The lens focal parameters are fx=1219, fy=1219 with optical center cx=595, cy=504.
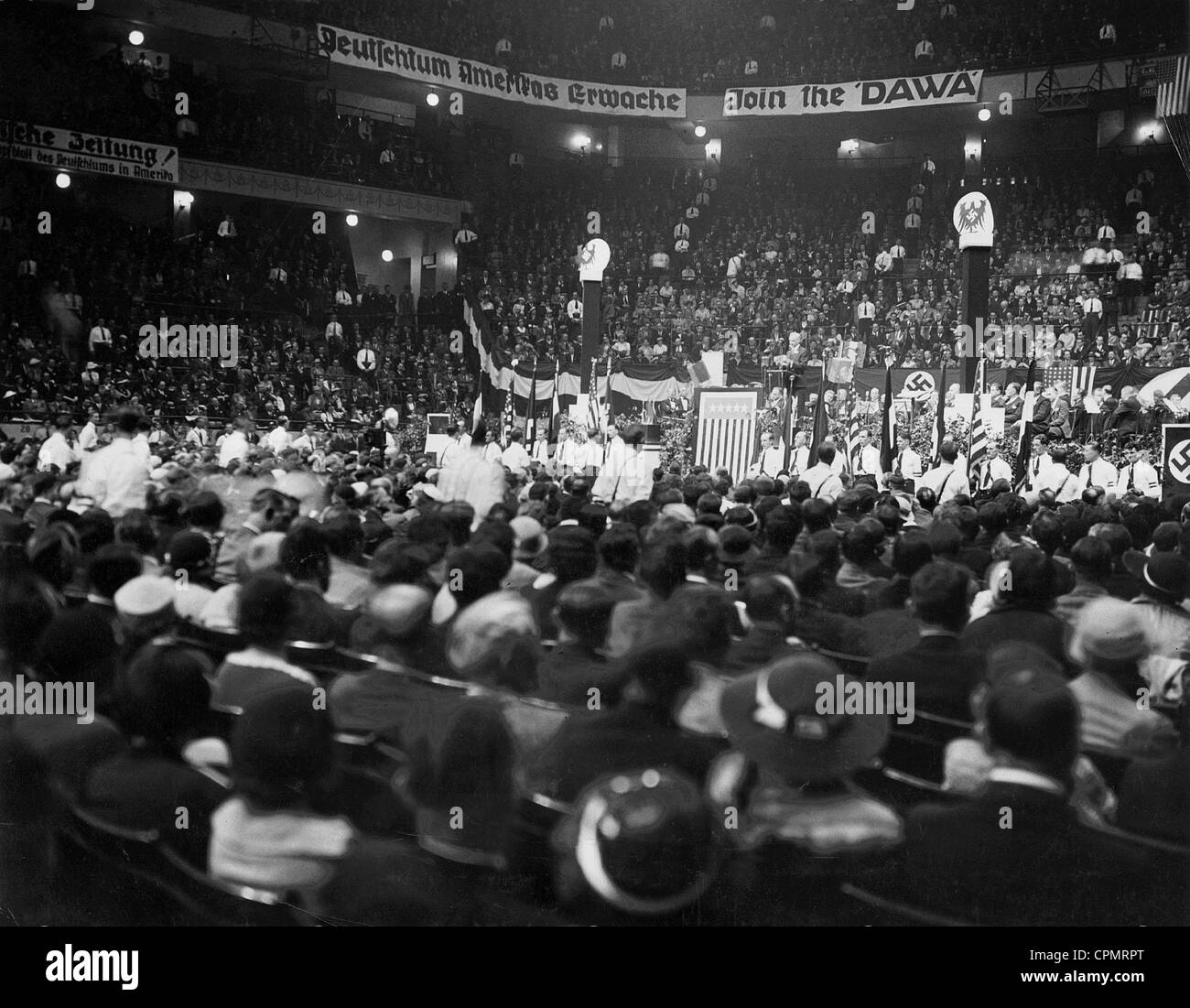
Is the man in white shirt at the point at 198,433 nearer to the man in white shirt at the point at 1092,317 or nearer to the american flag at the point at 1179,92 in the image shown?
the american flag at the point at 1179,92

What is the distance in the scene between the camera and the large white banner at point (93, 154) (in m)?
19.3

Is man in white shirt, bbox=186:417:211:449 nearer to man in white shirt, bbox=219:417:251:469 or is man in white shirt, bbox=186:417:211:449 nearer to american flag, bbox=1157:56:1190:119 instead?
man in white shirt, bbox=219:417:251:469

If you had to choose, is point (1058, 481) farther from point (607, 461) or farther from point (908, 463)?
point (607, 461)

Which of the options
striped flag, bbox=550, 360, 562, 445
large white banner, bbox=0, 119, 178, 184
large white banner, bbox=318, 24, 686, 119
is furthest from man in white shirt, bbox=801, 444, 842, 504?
large white banner, bbox=318, 24, 686, 119

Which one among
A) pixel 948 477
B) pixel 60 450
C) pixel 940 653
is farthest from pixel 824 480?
pixel 60 450

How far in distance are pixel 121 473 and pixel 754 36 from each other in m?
22.3

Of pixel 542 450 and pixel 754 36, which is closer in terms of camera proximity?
pixel 542 450

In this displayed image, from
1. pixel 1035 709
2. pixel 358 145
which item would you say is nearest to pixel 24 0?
Result: pixel 358 145

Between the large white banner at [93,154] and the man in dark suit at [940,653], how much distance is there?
58.2 ft

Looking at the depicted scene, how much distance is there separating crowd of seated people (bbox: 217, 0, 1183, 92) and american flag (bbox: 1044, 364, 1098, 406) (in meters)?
8.51

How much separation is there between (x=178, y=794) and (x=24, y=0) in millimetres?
18312

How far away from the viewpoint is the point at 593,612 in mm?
5066

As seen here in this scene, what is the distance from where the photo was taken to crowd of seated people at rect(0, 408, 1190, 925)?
4727 mm

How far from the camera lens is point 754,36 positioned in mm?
26547
